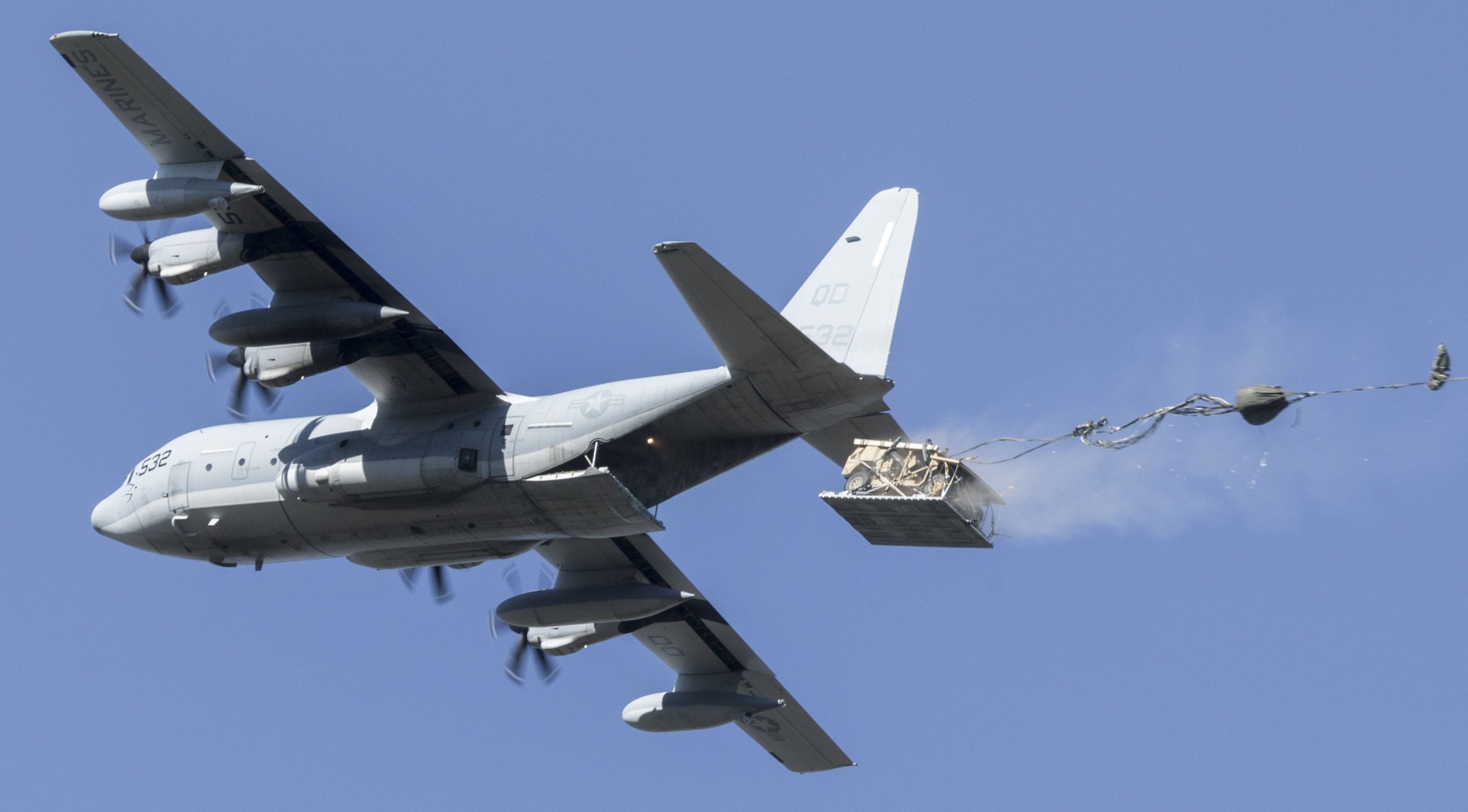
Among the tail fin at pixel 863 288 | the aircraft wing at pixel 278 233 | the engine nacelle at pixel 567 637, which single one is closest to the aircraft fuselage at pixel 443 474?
the aircraft wing at pixel 278 233

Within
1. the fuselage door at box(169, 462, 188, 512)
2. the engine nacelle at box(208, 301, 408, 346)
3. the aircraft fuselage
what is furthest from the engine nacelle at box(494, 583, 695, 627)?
the engine nacelle at box(208, 301, 408, 346)

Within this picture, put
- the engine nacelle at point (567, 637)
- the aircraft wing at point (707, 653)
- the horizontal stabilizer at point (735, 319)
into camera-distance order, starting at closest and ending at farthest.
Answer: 1. the horizontal stabilizer at point (735, 319)
2. the aircraft wing at point (707, 653)
3. the engine nacelle at point (567, 637)

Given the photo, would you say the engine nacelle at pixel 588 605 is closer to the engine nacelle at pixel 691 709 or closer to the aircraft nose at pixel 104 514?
the engine nacelle at pixel 691 709

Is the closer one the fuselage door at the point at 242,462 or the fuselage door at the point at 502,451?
the fuselage door at the point at 502,451

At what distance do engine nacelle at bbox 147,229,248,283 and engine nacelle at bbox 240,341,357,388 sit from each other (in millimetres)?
1456

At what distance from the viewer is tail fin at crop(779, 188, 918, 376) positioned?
86.9 feet

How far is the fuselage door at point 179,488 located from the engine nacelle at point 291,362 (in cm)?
289

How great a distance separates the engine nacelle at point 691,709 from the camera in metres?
33.8

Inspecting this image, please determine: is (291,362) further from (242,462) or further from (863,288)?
(863,288)

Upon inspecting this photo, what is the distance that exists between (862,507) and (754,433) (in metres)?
2.68

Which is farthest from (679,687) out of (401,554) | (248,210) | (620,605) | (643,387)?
(248,210)

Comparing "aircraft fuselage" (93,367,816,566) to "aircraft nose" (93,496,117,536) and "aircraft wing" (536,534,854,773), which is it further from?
"aircraft wing" (536,534,854,773)

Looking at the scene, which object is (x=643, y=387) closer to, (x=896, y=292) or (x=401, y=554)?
(x=896, y=292)

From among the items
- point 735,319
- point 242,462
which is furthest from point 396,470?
point 735,319
